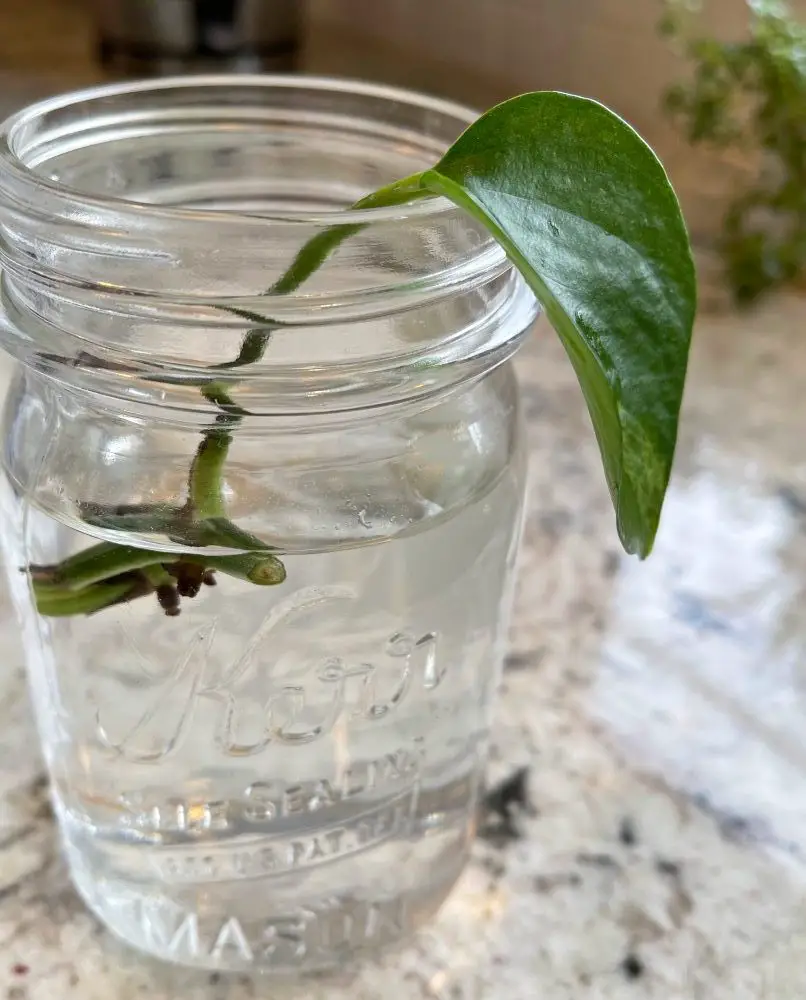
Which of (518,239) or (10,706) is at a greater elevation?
(518,239)

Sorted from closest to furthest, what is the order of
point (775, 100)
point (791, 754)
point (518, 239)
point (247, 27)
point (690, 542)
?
1. point (518, 239)
2. point (791, 754)
3. point (690, 542)
4. point (775, 100)
5. point (247, 27)

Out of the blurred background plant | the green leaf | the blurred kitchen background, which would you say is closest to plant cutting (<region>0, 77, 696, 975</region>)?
the green leaf

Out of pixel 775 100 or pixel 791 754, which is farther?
pixel 775 100

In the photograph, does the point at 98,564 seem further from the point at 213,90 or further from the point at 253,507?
the point at 213,90

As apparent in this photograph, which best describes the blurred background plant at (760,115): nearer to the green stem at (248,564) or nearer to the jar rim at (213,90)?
the jar rim at (213,90)

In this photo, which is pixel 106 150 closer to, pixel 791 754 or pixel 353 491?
pixel 353 491

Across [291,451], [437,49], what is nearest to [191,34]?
[437,49]

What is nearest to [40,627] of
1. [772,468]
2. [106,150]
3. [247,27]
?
[106,150]
